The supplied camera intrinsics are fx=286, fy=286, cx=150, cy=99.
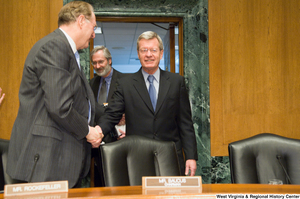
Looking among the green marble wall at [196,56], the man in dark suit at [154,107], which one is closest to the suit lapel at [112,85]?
the green marble wall at [196,56]

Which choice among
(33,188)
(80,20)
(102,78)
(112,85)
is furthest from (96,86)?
(33,188)

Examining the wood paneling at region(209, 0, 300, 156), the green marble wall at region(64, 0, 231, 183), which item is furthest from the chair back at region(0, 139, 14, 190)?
the wood paneling at region(209, 0, 300, 156)

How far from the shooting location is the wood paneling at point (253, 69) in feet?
10.6

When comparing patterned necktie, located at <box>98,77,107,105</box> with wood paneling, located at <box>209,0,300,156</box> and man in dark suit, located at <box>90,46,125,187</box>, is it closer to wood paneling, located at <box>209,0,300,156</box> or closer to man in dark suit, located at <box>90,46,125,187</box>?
man in dark suit, located at <box>90,46,125,187</box>

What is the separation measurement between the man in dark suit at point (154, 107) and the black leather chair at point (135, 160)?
0.46 m

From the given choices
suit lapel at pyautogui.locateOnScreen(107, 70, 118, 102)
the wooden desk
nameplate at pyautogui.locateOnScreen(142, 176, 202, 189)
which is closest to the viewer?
the wooden desk

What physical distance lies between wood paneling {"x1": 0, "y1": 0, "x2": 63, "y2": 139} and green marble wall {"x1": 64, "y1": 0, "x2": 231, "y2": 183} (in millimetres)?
639

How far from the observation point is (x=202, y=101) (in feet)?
10.6

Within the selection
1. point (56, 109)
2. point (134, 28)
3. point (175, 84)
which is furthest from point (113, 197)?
point (134, 28)

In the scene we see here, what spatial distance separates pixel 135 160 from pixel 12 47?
2198 mm

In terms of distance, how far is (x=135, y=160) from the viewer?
5.33ft

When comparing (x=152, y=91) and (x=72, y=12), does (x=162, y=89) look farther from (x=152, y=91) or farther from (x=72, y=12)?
(x=72, y=12)

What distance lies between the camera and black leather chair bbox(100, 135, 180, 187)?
5.03 feet

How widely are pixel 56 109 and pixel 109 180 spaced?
46 centimetres
